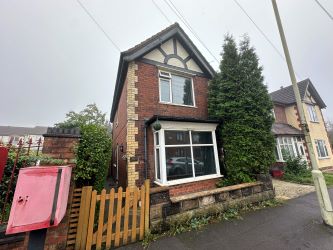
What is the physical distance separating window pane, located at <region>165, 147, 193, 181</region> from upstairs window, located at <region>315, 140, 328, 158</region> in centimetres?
1634

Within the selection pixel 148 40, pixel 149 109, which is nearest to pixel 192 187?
pixel 149 109

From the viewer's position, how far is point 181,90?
865cm

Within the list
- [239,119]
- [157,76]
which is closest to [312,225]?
[239,119]

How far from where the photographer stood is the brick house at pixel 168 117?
648 centimetres

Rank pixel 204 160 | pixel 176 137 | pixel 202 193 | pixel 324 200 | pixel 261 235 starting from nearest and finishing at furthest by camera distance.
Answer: pixel 261 235 → pixel 324 200 → pixel 202 193 → pixel 176 137 → pixel 204 160

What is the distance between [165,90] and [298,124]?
1517 centimetres

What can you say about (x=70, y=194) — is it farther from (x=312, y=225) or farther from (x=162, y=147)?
(x=312, y=225)

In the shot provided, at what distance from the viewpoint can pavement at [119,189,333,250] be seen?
11.3ft

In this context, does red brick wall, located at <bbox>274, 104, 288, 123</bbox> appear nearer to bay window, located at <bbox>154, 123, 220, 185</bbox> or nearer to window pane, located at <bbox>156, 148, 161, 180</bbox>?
bay window, located at <bbox>154, 123, 220, 185</bbox>

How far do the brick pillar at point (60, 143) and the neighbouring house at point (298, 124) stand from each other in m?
15.5

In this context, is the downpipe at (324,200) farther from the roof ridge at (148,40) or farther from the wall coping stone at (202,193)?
the roof ridge at (148,40)

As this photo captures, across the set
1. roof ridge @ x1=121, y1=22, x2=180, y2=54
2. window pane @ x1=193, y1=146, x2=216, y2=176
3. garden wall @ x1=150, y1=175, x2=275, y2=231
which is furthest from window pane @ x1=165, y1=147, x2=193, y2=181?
roof ridge @ x1=121, y1=22, x2=180, y2=54

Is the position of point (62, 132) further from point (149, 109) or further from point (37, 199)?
point (149, 109)

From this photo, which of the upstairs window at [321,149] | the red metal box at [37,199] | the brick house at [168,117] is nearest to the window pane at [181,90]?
the brick house at [168,117]
